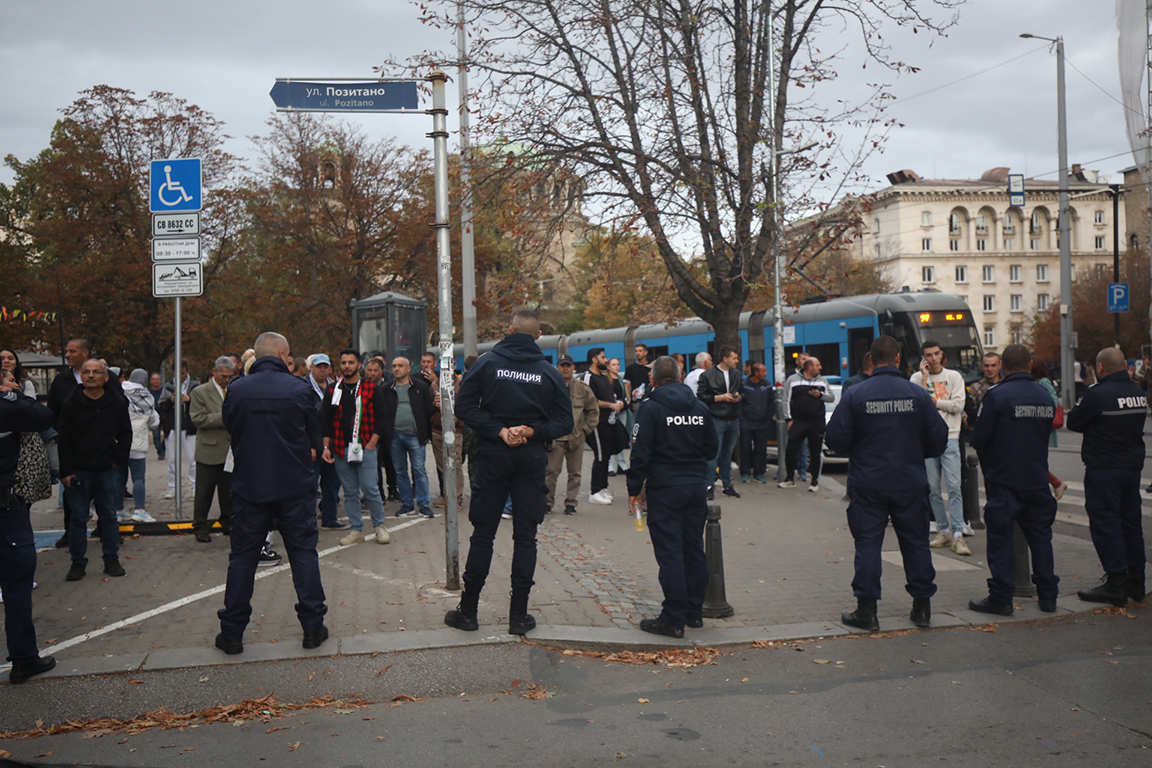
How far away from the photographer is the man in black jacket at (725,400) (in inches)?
486

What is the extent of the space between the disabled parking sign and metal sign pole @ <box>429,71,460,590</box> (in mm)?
4229

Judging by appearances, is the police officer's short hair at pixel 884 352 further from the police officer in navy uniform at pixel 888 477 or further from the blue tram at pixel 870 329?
the blue tram at pixel 870 329

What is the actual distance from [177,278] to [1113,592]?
8.99 metres

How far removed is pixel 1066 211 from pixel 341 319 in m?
23.7

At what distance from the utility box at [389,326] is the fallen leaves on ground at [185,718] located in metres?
15.9

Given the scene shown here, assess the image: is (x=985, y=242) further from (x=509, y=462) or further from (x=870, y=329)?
(x=509, y=462)

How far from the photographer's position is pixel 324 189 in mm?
34750

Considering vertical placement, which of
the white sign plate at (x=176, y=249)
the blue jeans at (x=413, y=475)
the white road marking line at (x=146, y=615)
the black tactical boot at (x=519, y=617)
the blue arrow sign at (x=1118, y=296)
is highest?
the blue arrow sign at (x=1118, y=296)

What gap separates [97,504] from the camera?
25.8 feet

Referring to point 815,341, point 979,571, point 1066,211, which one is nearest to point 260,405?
point 979,571

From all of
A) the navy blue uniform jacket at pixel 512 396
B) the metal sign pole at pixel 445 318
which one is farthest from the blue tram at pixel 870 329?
the navy blue uniform jacket at pixel 512 396

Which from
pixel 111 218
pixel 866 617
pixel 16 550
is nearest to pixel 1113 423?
pixel 866 617

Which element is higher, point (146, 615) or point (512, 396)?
point (512, 396)

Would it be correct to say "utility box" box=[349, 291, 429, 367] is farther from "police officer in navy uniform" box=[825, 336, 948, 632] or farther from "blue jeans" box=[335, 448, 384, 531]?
"police officer in navy uniform" box=[825, 336, 948, 632]
